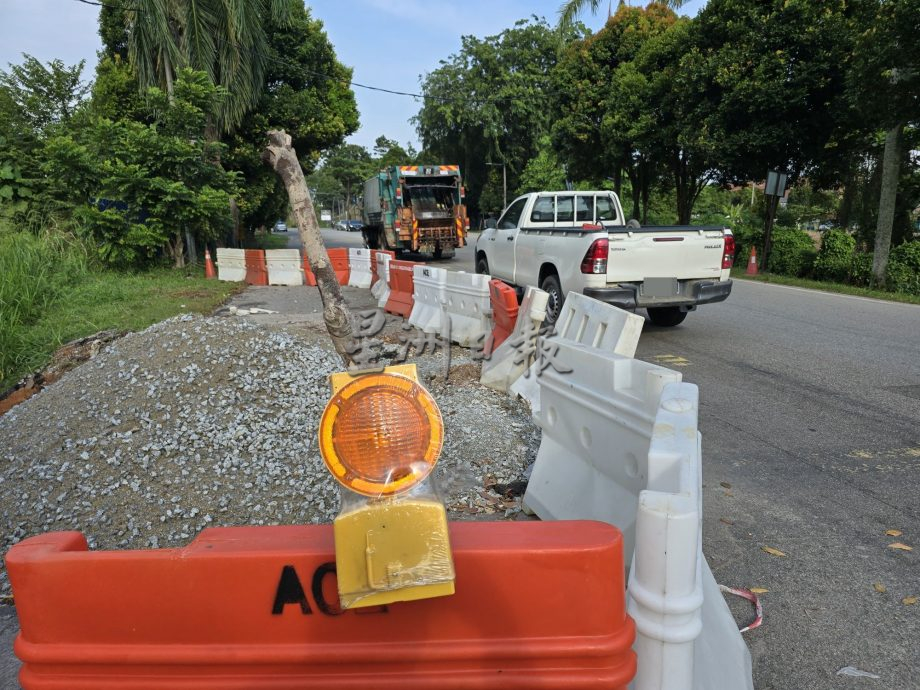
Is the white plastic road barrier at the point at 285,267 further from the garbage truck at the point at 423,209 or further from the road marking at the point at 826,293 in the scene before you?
the road marking at the point at 826,293

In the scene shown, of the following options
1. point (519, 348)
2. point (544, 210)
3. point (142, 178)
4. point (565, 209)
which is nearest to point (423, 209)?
point (142, 178)

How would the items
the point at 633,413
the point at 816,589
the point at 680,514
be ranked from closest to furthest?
the point at 680,514 < the point at 633,413 < the point at 816,589

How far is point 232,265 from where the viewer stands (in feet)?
54.2

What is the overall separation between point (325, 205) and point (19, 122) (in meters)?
119

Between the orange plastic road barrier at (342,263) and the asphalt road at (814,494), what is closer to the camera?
the asphalt road at (814,494)

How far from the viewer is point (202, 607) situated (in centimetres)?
150

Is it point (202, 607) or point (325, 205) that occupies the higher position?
point (325, 205)

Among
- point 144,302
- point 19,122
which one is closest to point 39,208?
point 19,122

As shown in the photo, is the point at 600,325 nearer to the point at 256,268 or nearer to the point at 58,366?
the point at 58,366

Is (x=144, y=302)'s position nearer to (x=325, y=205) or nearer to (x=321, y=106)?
(x=321, y=106)

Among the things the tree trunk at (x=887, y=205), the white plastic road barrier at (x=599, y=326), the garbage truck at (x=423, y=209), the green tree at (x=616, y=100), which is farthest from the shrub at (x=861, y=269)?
the white plastic road barrier at (x=599, y=326)

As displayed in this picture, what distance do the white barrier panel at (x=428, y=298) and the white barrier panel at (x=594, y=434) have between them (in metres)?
4.84

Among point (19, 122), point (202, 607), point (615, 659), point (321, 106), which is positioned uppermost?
point (321, 106)

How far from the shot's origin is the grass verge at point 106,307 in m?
8.05
